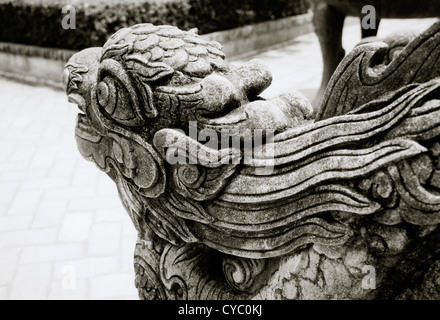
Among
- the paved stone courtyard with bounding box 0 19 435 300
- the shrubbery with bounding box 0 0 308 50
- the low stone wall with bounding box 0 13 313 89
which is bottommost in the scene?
the paved stone courtyard with bounding box 0 19 435 300

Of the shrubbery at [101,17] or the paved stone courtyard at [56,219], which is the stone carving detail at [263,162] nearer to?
the paved stone courtyard at [56,219]

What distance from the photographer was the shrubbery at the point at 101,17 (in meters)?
5.27

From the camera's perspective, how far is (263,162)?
1.11 m

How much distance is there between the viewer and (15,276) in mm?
2381

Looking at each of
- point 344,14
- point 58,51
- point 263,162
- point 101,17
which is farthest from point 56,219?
point 58,51

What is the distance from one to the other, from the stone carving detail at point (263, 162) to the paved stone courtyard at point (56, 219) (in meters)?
1.15

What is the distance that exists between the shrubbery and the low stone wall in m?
0.14

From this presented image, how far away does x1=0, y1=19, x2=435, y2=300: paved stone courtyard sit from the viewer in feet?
7.65

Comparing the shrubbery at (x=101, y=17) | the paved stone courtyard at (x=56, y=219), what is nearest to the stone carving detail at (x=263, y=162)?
the paved stone courtyard at (x=56, y=219)

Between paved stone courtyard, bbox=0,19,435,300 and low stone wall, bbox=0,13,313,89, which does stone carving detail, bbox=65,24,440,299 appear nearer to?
paved stone courtyard, bbox=0,19,435,300

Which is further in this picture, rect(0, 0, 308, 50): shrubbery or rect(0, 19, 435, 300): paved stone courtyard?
rect(0, 0, 308, 50): shrubbery

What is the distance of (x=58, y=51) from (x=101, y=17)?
0.82 meters

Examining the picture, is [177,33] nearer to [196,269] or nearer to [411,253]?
[196,269]

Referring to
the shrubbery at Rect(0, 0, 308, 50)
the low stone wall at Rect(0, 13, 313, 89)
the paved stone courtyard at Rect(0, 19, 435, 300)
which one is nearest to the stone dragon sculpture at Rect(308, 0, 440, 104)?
the paved stone courtyard at Rect(0, 19, 435, 300)
